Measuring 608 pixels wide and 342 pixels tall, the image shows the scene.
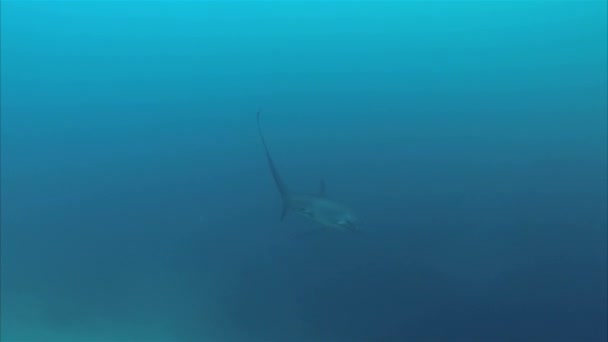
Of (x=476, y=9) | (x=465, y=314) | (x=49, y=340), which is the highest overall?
(x=476, y=9)

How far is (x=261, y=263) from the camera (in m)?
4.90

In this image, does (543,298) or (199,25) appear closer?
(543,298)

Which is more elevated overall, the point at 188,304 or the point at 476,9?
the point at 476,9

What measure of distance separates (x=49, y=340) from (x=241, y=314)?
58.4 inches

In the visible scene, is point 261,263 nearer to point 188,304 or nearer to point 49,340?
point 188,304

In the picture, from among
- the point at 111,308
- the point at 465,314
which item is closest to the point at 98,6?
the point at 111,308

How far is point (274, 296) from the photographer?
455 cm

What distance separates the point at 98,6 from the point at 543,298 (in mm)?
6256

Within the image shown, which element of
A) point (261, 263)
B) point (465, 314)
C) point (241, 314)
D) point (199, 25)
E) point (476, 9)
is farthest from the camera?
point (199, 25)

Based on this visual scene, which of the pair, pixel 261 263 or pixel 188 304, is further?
pixel 261 263

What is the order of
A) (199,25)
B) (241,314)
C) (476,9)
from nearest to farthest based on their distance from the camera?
Result: (241,314), (476,9), (199,25)

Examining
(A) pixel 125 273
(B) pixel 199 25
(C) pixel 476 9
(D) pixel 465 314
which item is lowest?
(D) pixel 465 314

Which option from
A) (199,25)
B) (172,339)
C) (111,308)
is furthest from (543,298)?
(199,25)

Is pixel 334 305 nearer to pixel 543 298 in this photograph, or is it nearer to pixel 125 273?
pixel 543 298
